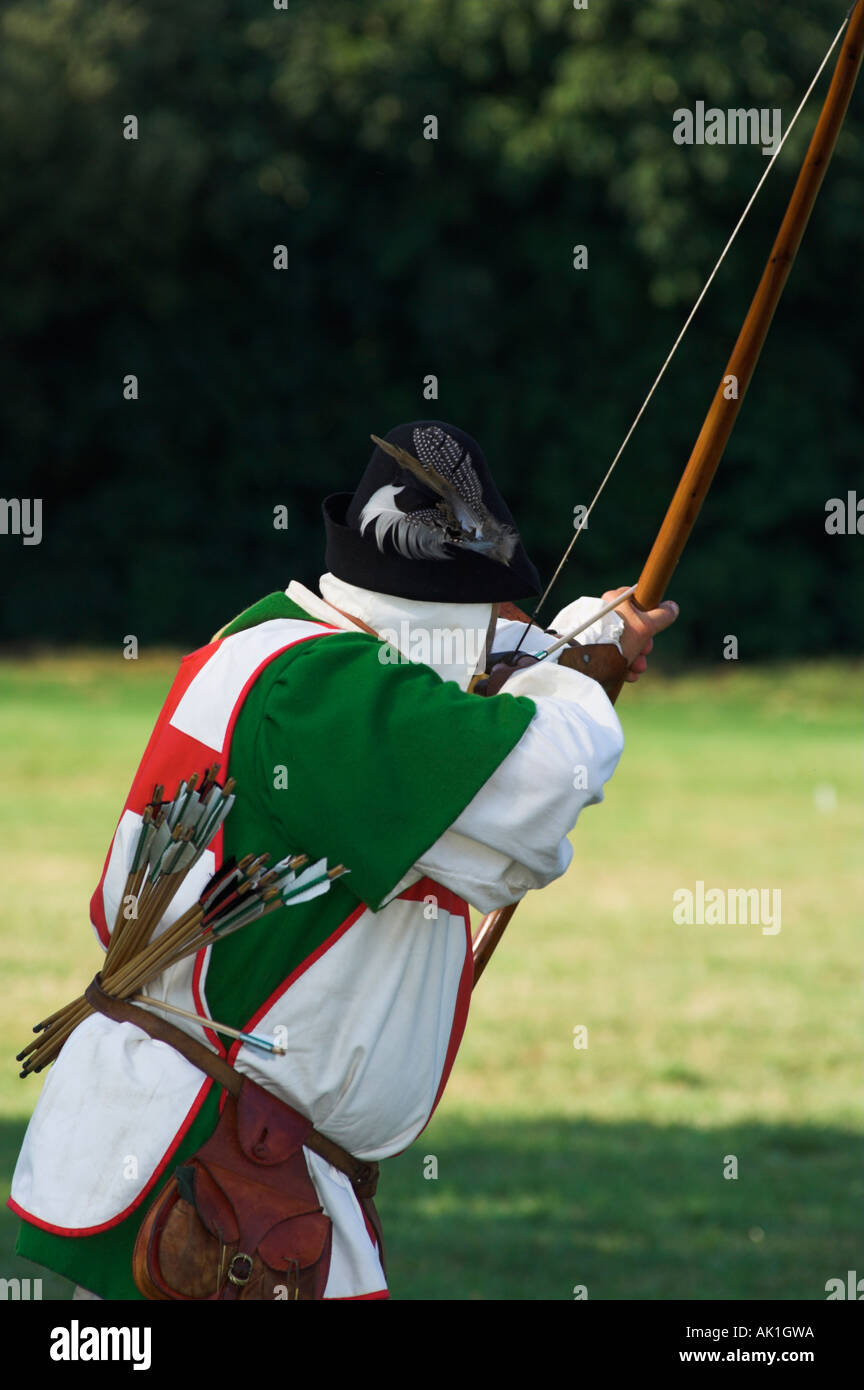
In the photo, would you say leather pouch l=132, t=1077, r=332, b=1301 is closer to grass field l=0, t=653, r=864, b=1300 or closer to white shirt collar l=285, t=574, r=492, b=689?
white shirt collar l=285, t=574, r=492, b=689

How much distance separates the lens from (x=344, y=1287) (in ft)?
8.74

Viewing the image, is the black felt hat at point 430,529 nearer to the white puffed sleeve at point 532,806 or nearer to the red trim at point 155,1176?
the white puffed sleeve at point 532,806

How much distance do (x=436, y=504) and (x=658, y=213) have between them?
924 inches

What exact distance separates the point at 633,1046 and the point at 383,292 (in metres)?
20.5

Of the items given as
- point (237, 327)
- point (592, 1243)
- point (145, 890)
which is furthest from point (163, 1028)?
point (237, 327)

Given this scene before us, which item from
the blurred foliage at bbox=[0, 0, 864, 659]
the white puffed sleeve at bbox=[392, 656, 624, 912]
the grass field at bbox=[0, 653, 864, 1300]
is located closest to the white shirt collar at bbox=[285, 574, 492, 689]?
the white puffed sleeve at bbox=[392, 656, 624, 912]

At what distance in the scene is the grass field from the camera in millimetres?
5324

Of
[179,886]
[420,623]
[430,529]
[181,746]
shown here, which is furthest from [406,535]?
[179,886]

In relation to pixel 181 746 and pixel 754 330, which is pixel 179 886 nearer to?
pixel 181 746

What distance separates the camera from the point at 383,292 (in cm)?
2702

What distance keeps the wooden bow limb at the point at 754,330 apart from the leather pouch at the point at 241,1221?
556 mm

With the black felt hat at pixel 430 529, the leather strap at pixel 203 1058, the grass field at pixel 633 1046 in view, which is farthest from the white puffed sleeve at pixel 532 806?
the grass field at pixel 633 1046

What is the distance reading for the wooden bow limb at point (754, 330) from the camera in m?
2.94

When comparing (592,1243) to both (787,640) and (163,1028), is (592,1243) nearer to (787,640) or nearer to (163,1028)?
(163,1028)
